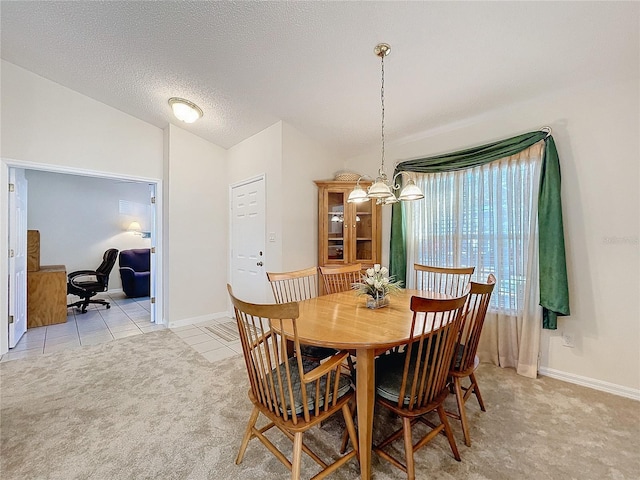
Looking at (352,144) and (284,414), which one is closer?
(284,414)

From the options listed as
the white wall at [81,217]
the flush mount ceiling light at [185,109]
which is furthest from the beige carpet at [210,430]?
the white wall at [81,217]

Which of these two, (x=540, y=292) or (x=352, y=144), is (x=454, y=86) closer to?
(x=352, y=144)

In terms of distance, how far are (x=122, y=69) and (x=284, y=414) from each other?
11.4 feet

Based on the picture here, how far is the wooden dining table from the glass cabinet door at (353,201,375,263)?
159 centimetres

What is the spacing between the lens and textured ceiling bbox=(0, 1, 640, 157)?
1.83 metres

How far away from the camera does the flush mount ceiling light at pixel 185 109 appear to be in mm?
3156

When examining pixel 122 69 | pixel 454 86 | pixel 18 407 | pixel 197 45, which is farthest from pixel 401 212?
pixel 18 407

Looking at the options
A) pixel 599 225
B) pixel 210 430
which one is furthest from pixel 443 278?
pixel 210 430

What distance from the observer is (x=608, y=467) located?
1493 mm

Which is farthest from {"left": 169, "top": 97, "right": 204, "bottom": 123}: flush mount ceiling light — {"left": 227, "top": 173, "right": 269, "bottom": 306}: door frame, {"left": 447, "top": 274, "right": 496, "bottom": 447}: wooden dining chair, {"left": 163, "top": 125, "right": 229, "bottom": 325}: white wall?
{"left": 447, "top": 274, "right": 496, "bottom": 447}: wooden dining chair

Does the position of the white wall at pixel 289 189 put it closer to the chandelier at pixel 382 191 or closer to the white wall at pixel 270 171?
the white wall at pixel 270 171

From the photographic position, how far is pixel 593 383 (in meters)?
2.29

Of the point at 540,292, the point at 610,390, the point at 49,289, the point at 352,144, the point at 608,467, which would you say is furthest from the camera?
the point at 49,289

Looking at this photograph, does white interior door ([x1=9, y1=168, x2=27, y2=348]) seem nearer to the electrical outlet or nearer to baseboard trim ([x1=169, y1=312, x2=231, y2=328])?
baseboard trim ([x1=169, y1=312, x2=231, y2=328])
